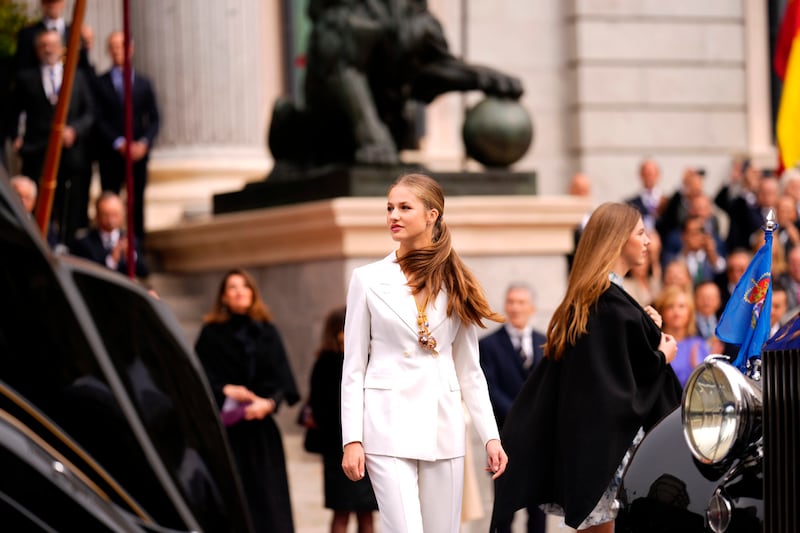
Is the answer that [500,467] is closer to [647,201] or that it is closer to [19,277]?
[19,277]

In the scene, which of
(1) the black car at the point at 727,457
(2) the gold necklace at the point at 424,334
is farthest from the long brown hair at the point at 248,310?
(1) the black car at the point at 727,457

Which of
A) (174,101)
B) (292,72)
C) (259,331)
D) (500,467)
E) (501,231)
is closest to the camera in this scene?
(500,467)

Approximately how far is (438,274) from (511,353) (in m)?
3.96

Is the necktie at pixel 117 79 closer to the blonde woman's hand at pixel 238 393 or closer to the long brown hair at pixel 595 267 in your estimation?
the blonde woman's hand at pixel 238 393

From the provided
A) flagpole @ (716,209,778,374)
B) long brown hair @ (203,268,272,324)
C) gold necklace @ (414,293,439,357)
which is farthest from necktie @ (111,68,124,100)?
gold necklace @ (414,293,439,357)

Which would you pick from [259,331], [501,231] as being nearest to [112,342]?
[259,331]

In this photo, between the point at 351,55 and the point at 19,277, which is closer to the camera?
the point at 19,277

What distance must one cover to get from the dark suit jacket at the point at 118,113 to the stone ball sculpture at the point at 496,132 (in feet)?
9.05

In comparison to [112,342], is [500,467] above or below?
below

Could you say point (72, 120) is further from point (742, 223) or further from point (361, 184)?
point (742, 223)

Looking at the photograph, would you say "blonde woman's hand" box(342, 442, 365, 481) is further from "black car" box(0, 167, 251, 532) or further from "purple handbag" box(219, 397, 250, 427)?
"purple handbag" box(219, 397, 250, 427)

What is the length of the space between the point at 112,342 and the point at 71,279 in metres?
0.13

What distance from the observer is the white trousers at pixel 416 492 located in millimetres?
5359

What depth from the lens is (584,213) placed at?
13531mm
